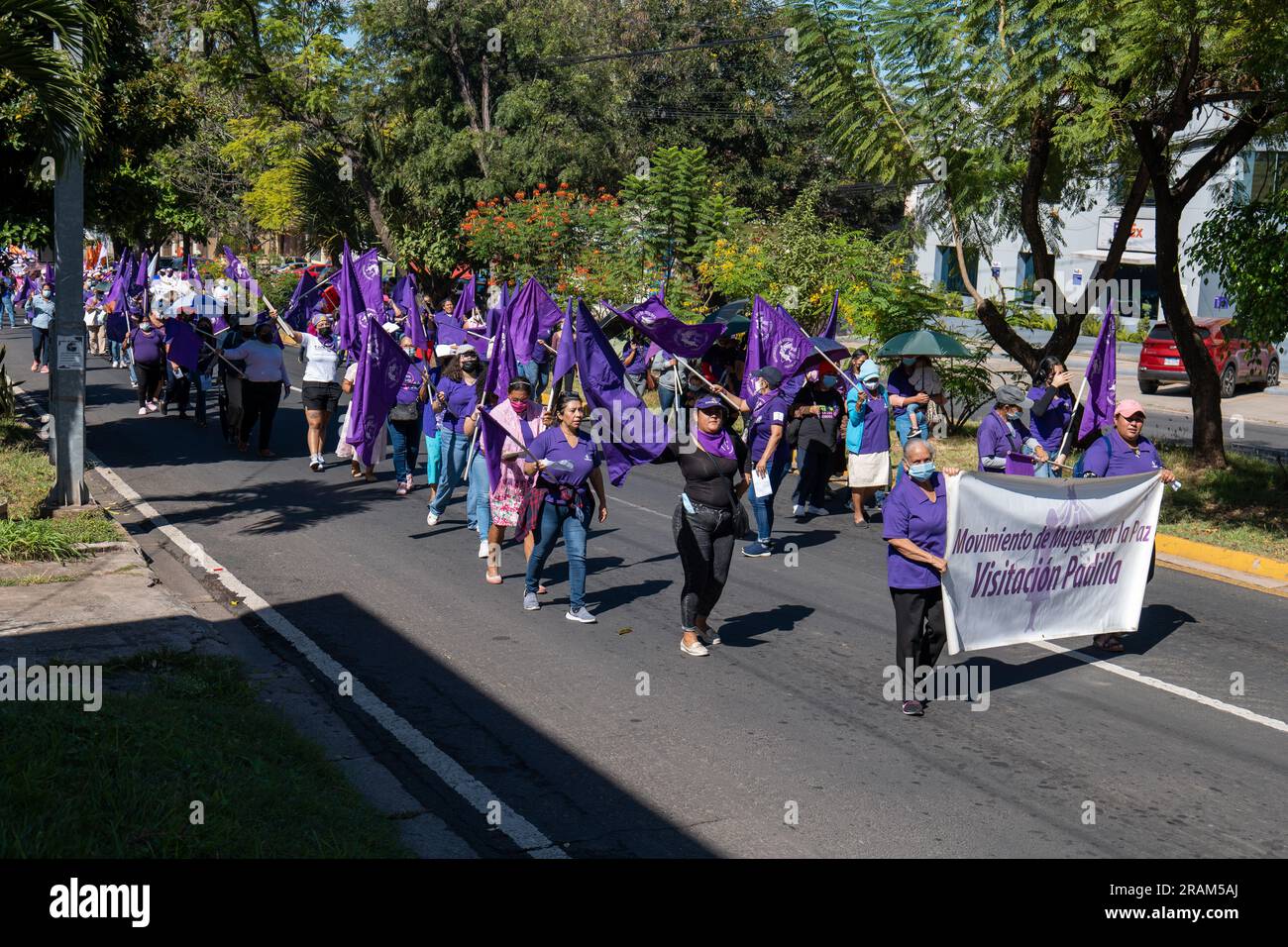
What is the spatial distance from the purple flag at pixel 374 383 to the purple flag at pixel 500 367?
1.63 m

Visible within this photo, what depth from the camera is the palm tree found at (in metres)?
11.1

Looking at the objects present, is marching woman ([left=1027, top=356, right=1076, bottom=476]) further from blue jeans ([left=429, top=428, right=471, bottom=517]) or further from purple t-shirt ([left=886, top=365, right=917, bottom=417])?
blue jeans ([left=429, top=428, right=471, bottom=517])

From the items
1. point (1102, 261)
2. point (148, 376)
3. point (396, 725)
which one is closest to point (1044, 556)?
point (396, 725)

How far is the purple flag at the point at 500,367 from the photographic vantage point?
12430mm

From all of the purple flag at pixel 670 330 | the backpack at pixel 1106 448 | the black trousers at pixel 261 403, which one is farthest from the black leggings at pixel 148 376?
the backpack at pixel 1106 448

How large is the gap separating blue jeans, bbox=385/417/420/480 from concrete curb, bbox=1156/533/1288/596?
792 cm

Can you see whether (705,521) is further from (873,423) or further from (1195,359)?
(1195,359)

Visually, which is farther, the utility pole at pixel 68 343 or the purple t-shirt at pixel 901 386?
the purple t-shirt at pixel 901 386

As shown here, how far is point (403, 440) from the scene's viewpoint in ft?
48.7

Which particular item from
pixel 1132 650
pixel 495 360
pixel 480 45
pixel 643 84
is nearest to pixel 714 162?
pixel 643 84

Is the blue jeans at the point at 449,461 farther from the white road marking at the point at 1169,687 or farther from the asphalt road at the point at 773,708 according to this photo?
the white road marking at the point at 1169,687

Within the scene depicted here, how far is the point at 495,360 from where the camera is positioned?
493 inches

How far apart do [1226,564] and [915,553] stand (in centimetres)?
597

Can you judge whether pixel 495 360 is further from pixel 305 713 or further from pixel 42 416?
pixel 42 416
